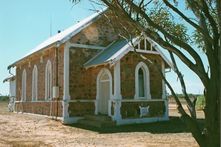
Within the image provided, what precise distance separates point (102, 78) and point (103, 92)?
1107mm

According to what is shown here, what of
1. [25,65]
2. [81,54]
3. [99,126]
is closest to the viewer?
[99,126]

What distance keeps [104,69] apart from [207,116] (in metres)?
15.1

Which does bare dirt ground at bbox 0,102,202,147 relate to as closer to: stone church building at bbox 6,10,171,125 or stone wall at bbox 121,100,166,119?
stone wall at bbox 121,100,166,119

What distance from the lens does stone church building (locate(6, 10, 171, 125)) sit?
20.3 m

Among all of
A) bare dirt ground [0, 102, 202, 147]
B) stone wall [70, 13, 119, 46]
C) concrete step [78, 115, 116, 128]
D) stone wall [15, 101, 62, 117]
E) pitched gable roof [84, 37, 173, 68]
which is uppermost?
stone wall [70, 13, 119, 46]

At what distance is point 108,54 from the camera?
21.5 meters

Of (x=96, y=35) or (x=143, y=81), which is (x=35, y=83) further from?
(x=143, y=81)

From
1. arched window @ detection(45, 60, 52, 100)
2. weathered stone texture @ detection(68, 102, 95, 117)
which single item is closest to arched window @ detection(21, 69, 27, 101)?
arched window @ detection(45, 60, 52, 100)

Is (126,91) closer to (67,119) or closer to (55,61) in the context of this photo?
(67,119)

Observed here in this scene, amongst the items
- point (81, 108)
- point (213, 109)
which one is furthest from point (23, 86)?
point (213, 109)

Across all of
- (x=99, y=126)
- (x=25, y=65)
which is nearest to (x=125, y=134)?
(x=99, y=126)

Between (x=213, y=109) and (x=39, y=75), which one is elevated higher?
(x=39, y=75)

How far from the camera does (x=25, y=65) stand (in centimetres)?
3006

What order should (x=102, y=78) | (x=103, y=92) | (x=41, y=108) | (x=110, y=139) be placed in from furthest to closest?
(x=41, y=108) → (x=103, y=92) → (x=102, y=78) → (x=110, y=139)
